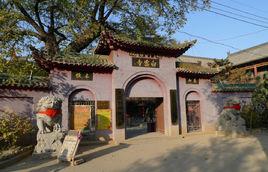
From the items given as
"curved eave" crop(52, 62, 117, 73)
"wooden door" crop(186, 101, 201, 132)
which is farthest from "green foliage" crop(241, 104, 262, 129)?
"curved eave" crop(52, 62, 117, 73)

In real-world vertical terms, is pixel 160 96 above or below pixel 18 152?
above

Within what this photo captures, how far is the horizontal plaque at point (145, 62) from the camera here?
1358cm

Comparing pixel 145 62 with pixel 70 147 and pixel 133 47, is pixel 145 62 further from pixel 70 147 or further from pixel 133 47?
pixel 70 147

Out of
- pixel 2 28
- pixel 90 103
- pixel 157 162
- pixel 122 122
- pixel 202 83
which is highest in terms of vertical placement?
pixel 2 28

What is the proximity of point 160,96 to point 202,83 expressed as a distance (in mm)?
3261

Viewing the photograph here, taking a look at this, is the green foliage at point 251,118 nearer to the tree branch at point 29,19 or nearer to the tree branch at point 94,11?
the tree branch at point 94,11

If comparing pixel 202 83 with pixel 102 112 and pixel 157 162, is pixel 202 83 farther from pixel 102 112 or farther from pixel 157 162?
pixel 157 162

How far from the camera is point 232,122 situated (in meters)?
13.0

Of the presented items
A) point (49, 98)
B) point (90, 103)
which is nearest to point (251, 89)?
point (90, 103)

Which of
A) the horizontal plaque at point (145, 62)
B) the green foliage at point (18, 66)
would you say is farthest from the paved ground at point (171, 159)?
the green foliage at point (18, 66)

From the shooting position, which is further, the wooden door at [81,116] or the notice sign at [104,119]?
the notice sign at [104,119]

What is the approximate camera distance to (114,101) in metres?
12.7

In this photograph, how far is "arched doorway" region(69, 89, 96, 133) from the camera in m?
12.2

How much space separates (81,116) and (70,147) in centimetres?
433
